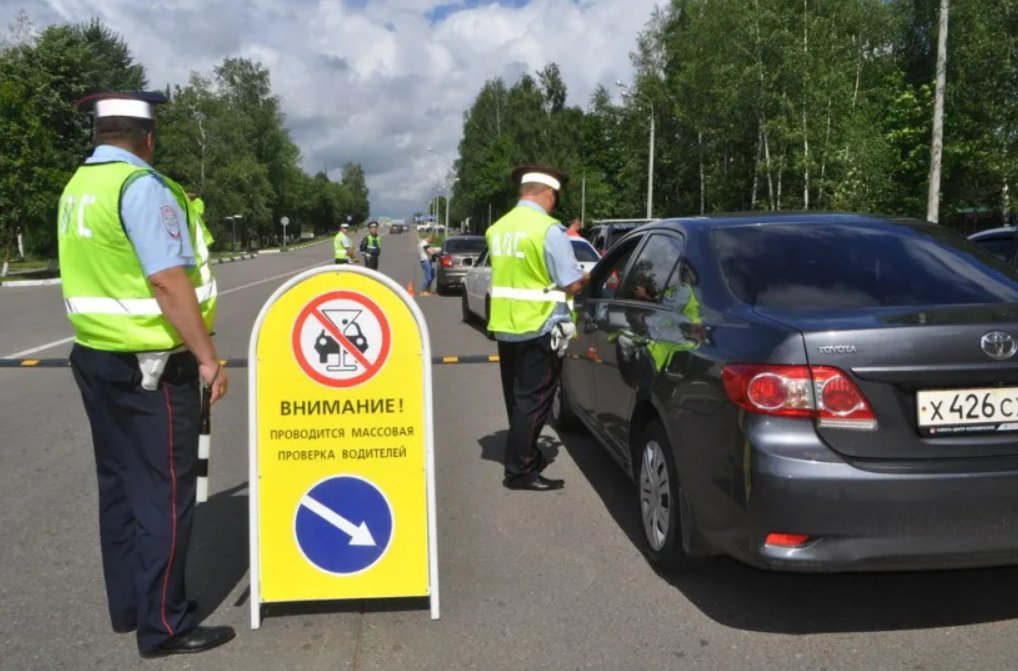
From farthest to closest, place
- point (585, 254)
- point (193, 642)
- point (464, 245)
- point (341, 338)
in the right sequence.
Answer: point (464, 245) → point (585, 254) → point (341, 338) → point (193, 642)

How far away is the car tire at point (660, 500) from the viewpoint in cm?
391

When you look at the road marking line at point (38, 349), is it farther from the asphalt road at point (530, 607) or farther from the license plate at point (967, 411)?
the license plate at point (967, 411)

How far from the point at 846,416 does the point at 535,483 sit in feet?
8.36

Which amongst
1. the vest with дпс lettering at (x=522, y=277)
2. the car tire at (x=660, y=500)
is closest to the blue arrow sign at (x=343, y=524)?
the car tire at (x=660, y=500)

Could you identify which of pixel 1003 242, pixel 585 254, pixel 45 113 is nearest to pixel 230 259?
pixel 45 113

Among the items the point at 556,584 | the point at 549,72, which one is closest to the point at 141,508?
the point at 556,584

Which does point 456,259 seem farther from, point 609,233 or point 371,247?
point 609,233

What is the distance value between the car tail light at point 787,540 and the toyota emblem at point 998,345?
3.00ft

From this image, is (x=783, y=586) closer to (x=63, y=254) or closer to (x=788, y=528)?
(x=788, y=528)

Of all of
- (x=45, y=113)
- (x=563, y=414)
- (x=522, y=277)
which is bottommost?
(x=563, y=414)

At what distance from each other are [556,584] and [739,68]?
3437 cm

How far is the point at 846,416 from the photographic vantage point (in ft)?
10.4

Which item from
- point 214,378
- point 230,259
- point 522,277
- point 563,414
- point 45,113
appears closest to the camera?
point 214,378

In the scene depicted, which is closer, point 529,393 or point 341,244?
point 529,393
